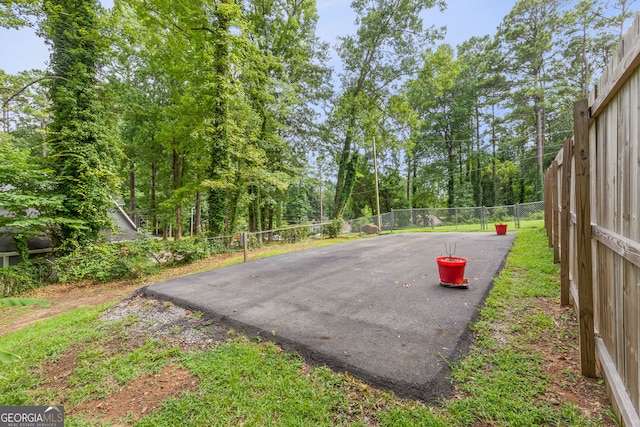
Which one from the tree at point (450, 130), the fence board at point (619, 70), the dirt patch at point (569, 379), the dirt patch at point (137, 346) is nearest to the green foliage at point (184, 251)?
the dirt patch at point (137, 346)

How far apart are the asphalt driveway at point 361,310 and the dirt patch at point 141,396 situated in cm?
90

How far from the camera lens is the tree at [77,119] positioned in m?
7.63

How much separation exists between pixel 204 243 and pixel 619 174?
9817 millimetres

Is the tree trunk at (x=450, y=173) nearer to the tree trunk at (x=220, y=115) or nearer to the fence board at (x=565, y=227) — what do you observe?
the tree trunk at (x=220, y=115)

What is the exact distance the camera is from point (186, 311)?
12.8 ft

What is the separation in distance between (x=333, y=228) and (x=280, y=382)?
12186 mm

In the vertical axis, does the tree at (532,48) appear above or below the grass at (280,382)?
above

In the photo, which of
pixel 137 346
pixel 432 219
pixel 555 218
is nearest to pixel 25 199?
pixel 137 346

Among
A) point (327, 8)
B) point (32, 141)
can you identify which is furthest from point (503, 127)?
point (32, 141)

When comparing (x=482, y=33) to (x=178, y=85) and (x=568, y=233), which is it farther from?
(x=568, y=233)

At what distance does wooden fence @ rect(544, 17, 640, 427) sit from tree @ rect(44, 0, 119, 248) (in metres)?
10.6

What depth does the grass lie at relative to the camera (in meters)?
1.81

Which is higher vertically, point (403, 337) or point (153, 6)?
point (153, 6)

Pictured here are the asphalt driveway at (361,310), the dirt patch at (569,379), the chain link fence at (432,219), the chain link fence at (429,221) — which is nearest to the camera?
the dirt patch at (569,379)
